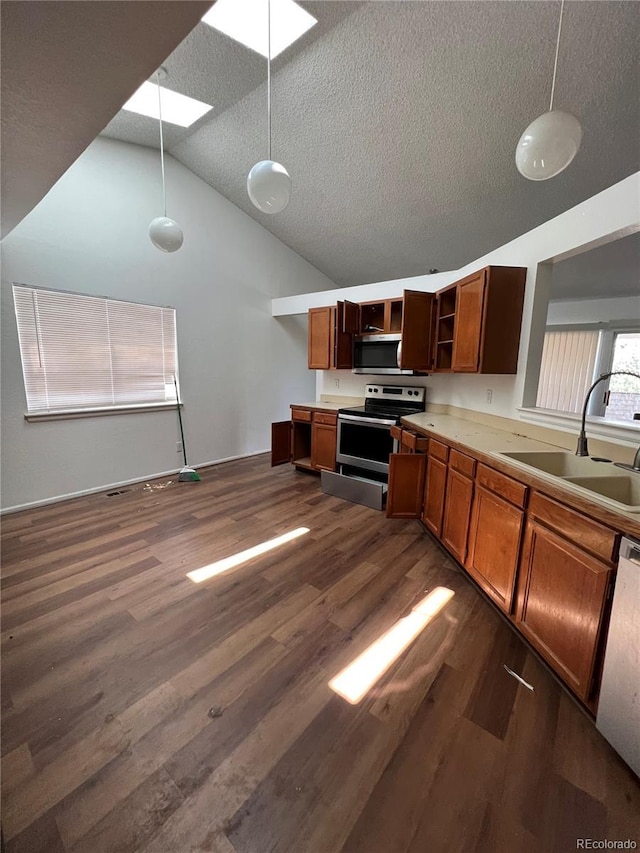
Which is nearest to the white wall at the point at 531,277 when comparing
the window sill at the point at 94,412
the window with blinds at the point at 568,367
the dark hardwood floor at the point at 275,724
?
the dark hardwood floor at the point at 275,724

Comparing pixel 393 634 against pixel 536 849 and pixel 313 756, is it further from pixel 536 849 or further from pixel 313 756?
pixel 536 849

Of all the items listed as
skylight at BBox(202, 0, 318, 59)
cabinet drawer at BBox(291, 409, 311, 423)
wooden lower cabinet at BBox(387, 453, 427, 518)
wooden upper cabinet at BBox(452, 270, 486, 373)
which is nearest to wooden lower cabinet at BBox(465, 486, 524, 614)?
wooden lower cabinet at BBox(387, 453, 427, 518)

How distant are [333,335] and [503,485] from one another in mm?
2783

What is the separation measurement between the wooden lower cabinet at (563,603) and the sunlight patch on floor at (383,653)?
1.50ft

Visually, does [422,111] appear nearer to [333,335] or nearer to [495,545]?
[333,335]


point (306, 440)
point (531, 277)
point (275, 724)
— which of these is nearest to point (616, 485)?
point (531, 277)

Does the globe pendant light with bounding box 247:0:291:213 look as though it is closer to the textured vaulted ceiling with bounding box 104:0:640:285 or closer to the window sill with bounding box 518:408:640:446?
the textured vaulted ceiling with bounding box 104:0:640:285

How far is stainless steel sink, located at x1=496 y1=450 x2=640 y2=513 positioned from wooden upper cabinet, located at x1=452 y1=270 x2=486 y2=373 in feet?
2.97

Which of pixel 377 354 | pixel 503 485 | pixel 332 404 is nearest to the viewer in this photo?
pixel 503 485

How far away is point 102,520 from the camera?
3.10 m

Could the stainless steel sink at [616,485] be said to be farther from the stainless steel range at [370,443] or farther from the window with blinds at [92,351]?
the window with blinds at [92,351]

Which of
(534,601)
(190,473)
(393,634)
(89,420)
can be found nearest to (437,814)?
(393,634)

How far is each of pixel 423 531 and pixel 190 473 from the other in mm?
2731

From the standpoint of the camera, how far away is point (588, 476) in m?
1.68
